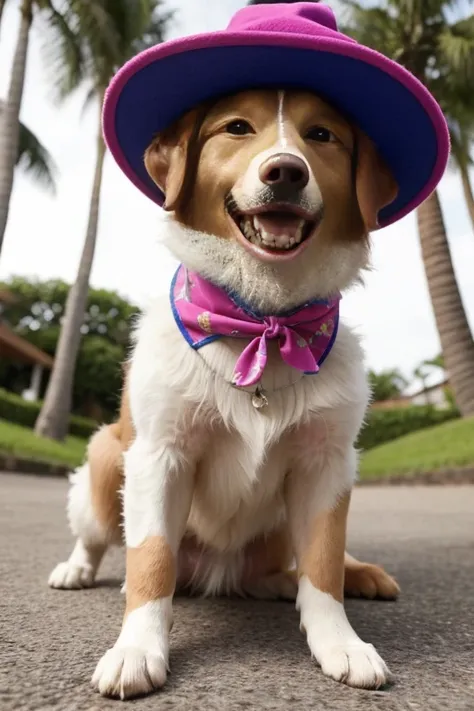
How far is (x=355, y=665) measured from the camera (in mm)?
1385

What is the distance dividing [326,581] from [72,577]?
106cm

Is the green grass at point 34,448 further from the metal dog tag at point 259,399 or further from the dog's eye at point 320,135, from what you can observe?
the dog's eye at point 320,135

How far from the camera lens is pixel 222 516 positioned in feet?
6.32

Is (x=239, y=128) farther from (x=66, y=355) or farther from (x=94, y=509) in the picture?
(x=66, y=355)

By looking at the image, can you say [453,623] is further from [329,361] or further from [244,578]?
[329,361]

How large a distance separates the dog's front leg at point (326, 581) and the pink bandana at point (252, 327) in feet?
1.08

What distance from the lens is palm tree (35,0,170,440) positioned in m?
13.8

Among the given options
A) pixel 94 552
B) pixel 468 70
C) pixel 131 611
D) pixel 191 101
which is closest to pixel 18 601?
pixel 94 552

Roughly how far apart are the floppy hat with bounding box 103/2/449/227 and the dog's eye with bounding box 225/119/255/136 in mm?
107

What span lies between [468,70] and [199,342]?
13.7m

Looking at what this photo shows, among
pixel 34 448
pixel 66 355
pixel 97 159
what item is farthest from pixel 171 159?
pixel 97 159

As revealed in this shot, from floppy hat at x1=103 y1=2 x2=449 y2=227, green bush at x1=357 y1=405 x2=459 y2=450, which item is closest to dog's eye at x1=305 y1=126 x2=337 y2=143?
floppy hat at x1=103 y1=2 x2=449 y2=227

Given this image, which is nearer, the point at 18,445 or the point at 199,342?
the point at 199,342

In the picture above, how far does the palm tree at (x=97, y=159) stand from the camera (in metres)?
13.8
